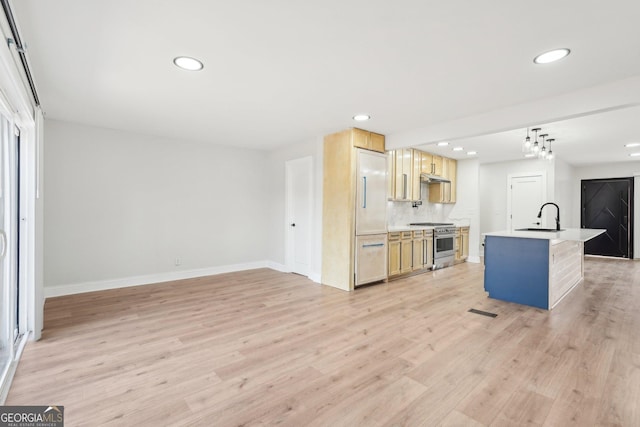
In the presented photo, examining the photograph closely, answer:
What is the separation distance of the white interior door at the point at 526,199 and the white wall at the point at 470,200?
3.27 feet

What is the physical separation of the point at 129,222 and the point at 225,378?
3601 mm

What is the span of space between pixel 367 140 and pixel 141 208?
12.4 ft

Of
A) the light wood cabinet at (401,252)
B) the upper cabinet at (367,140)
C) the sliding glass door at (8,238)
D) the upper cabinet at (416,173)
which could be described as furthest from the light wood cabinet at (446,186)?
the sliding glass door at (8,238)

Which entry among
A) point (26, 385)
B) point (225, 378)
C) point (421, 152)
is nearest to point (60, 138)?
point (26, 385)

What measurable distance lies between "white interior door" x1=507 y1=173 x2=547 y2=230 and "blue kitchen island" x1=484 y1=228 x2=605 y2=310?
2.75m

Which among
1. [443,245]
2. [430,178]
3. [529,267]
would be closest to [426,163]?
[430,178]

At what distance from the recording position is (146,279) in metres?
4.84

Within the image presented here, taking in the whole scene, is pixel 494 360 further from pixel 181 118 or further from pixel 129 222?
pixel 129 222

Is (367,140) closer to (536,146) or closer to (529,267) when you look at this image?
(536,146)

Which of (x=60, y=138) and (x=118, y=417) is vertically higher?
(x=60, y=138)

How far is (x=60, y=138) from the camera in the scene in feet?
13.7

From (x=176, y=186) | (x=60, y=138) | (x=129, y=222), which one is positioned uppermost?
(x=60, y=138)

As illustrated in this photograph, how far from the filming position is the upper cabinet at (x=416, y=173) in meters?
5.54

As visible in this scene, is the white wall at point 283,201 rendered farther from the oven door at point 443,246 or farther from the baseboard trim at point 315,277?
the oven door at point 443,246
